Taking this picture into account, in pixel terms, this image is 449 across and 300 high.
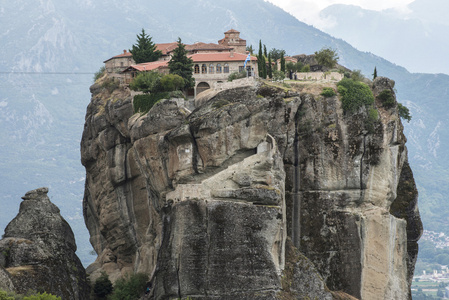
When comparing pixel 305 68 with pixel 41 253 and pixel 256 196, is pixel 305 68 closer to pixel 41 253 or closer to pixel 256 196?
pixel 256 196

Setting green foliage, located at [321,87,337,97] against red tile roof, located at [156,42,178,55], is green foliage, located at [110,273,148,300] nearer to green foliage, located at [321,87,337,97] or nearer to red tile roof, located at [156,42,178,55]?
green foliage, located at [321,87,337,97]

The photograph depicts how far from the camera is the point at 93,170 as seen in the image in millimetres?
114062

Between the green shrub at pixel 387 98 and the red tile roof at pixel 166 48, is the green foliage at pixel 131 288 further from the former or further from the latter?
the red tile roof at pixel 166 48

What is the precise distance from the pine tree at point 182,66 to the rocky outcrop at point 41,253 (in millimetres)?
17468

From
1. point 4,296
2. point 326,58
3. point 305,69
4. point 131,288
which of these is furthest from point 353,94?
point 4,296

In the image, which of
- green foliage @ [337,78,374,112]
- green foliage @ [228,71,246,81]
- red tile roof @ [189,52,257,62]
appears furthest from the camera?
red tile roof @ [189,52,257,62]

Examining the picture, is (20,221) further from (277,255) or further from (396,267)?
(396,267)

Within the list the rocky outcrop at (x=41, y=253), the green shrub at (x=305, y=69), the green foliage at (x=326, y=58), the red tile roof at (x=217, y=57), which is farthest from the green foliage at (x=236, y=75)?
the rocky outcrop at (x=41, y=253)

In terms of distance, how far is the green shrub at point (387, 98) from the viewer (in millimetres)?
98438

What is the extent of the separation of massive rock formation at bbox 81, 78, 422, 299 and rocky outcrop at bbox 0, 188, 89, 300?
24.9ft

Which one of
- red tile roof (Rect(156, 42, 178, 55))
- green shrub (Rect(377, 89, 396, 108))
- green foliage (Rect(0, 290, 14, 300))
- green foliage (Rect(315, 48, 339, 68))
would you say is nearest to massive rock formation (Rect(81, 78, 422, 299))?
green shrub (Rect(377, 89, 396, 108))

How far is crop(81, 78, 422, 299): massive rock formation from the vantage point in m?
81.3

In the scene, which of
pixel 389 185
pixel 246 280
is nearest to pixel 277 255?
pixel 246 280

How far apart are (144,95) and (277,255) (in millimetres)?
25607
